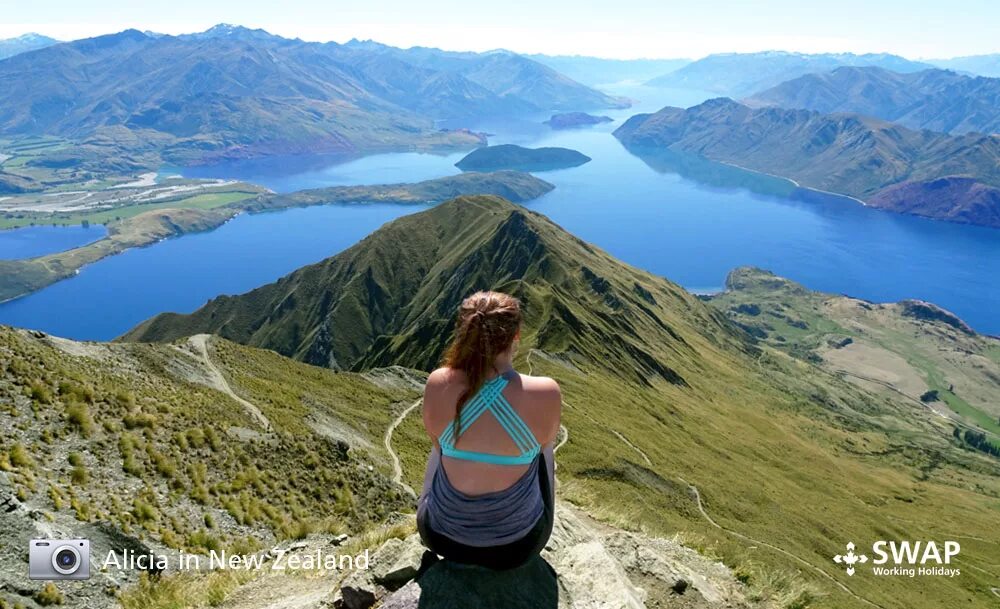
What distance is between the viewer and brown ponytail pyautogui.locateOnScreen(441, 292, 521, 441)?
8523mm

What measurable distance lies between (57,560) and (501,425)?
13.2 metres

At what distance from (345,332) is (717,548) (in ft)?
566

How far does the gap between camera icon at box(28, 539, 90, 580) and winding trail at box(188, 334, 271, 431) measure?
890 inches

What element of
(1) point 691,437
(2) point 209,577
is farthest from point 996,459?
(2) point 209,577

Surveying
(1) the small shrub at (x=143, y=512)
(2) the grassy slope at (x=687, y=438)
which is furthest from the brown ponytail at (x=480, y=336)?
(1) the small shrub at (x=143, y=512)

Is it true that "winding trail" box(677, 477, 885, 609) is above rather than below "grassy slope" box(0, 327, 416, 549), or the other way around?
below

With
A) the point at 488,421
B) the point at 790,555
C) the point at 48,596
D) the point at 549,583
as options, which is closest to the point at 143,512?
the point at 48,596

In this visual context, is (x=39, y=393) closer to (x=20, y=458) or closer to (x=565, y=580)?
(x=20, y=458)

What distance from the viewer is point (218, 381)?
47.2 m

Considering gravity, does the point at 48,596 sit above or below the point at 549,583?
below

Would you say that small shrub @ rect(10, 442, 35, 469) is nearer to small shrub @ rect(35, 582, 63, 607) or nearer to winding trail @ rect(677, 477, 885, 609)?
small shrub @ rect(35, 582, 63, 607)

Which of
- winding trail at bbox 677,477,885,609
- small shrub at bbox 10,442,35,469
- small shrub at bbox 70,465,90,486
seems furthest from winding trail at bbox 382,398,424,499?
winding trail at bbox 677,477,885,609

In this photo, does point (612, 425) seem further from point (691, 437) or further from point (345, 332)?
point (345, 332)

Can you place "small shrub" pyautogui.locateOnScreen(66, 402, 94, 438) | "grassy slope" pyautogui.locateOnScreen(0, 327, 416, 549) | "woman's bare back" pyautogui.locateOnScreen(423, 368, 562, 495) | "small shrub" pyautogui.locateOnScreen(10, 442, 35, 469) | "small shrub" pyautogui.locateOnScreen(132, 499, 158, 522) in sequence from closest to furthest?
"woman's bare back" pyautogui.locateOnScreen(423, 368, 562, 495) < "small shrub" pyautogui.locateOnScreen(10, 442, 35, 469) < "small shrub" pyautogui.locateOnScreen(132, 499, 158, 522) < "grassy slope" pyautogui.locateOnScreen(0, 327, 416, 549) < "small shrub" pyautogui.locateOnScreen(66, 402, 94, 438)
